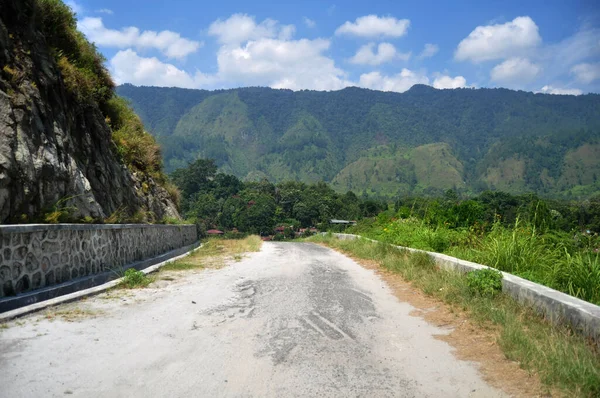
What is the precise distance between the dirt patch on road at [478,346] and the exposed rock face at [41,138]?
7.52 m

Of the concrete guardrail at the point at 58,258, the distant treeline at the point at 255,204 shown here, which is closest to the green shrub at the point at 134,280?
the concrete guardrail at the point at 58,258

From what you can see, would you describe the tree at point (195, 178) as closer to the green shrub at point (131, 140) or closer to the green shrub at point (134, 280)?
the green shrub at point (131, 140)

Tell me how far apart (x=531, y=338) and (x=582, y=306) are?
70 centimetres

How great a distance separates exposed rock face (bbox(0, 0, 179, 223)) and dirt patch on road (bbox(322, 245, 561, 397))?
7516 mm

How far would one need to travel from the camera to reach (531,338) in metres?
5.31

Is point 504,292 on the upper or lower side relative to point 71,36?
lower

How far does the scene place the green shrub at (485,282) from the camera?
749 cm

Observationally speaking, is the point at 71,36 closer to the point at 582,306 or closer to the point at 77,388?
the point at 77,388

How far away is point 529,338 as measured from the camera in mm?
5277

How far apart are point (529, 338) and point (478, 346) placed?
0.60 meters

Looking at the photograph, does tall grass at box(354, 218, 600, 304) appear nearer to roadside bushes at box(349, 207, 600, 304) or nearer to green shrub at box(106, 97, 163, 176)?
roadside bushes at box(349, 207, 600, 304)

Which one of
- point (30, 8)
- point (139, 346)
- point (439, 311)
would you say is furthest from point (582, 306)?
point (30, 8)

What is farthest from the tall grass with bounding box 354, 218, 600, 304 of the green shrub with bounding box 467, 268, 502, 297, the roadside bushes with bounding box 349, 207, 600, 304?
the green shrub with bounding box 467, 268, 502, 297

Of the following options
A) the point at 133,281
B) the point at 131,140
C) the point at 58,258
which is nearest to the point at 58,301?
the point at 58,258
